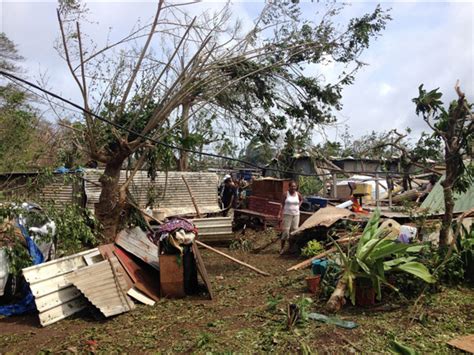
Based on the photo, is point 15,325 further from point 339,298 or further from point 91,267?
point 339,298

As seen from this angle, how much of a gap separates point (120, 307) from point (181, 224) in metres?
1.55

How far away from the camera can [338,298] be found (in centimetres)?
558

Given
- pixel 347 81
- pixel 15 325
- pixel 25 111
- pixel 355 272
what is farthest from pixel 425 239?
pixel 25 111

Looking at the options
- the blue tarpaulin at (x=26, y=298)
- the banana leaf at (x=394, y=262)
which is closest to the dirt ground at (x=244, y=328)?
the blue tarpaulin at (x=26, y=298)

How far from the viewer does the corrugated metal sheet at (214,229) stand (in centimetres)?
1057

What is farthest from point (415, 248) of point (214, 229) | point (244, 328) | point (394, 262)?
point (214, 229)

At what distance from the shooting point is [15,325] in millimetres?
5797

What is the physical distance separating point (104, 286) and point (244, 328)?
2.23 metres

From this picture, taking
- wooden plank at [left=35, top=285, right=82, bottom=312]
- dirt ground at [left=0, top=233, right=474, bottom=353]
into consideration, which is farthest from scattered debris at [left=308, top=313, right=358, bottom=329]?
wooden plank at [left=35, top=285, right=82, bottom=312]

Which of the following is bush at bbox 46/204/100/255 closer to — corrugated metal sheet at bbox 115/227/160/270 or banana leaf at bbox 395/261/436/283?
corrugated metal sheet at bbox 115/227/160/270

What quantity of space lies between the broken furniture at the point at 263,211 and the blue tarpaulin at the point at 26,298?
6.40 meters

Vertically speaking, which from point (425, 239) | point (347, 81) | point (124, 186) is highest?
point (347, 81)

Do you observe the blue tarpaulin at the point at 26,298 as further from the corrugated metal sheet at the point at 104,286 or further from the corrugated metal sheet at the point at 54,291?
the corrugated metal sheet at the point at 104,286

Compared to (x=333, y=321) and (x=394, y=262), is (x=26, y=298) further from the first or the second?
(x=394, y=262)
